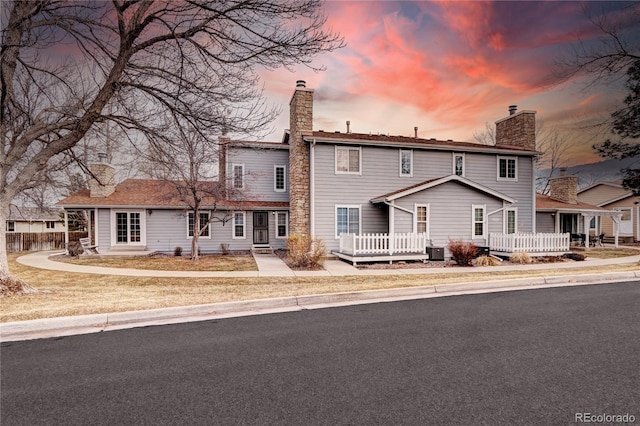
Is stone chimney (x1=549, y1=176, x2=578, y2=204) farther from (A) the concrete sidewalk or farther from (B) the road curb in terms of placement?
(B) the road curb

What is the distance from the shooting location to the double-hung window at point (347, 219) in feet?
57.5

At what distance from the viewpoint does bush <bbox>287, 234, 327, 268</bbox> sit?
540 inches

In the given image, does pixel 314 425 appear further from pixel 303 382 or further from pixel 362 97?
pixel 362 97

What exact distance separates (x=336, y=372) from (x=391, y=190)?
15167mm

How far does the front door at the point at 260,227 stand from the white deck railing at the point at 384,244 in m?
7.18

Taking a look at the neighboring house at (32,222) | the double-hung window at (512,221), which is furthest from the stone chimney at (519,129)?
the neighboring house at (32,222)

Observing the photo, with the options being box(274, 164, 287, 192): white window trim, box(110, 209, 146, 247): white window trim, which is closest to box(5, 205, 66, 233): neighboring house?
box(110, 209, 146, 247): white window trim

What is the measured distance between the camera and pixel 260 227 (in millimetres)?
21453

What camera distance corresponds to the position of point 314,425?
2.83 meters

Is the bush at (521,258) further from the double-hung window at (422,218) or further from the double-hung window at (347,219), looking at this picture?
the double-hung window at (347,219)

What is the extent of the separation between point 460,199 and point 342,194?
6.22m

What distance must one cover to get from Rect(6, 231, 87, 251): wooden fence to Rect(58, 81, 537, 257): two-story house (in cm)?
815

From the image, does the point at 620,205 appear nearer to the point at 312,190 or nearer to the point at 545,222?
the point at 545,222

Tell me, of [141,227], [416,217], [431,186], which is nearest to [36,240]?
[141,227]
